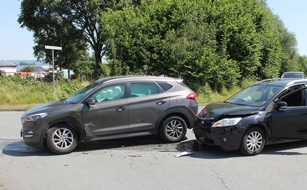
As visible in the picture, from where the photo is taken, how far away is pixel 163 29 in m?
20.8

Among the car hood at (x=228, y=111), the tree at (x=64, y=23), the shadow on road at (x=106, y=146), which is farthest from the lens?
the tree at (x=64, y=23)

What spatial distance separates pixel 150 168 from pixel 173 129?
7.33ft

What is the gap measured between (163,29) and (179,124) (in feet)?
42.8

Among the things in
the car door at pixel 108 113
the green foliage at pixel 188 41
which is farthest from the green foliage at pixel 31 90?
the car door at pixel 108 113

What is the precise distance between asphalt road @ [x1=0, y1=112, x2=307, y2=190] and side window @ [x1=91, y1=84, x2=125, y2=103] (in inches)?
45.3

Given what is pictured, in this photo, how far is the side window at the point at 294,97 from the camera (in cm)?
756

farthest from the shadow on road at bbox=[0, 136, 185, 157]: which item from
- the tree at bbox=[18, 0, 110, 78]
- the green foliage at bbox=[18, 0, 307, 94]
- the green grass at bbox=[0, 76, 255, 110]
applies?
A: the tree at bbox=[18, 0, 110, 78]

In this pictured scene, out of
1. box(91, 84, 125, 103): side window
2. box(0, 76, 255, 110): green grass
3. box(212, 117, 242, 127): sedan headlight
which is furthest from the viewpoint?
box(0, 76, 255, 110): green grass

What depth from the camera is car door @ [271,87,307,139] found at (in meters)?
7.31

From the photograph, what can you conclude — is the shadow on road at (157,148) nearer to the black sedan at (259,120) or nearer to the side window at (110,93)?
the black sedan at (259,120)

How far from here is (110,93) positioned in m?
8.01

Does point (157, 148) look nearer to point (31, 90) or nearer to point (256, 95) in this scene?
point (256, 95)

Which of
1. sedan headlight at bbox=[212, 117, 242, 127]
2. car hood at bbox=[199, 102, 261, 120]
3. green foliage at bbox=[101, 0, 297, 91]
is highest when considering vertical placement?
green foliage at bbox=[101, 0, 297, 91]

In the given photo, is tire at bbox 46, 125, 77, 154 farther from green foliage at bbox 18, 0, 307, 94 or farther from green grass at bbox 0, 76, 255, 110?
green foliage at bbox 18, 0, 307, 94
